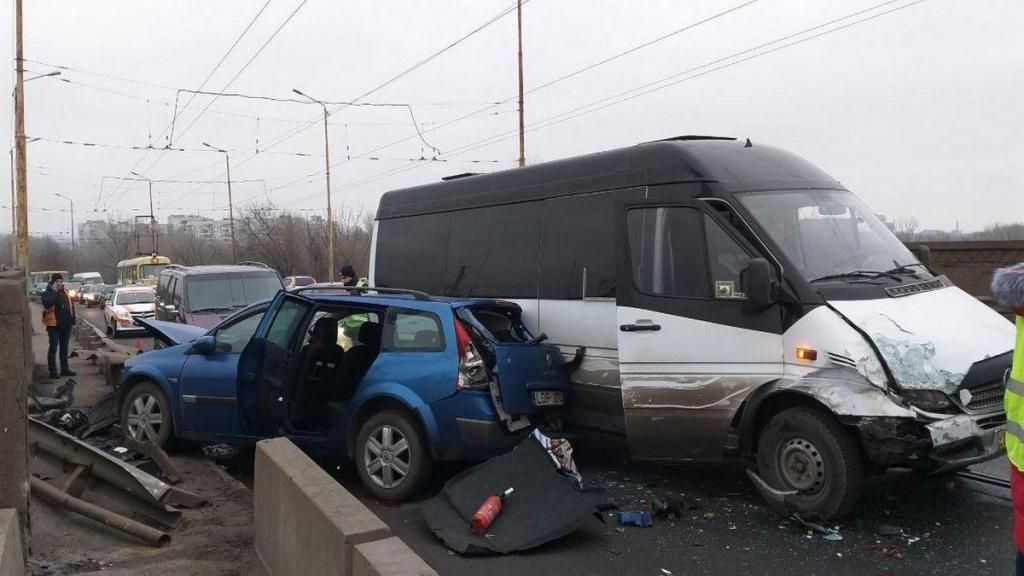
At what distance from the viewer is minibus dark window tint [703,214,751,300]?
20.2ft

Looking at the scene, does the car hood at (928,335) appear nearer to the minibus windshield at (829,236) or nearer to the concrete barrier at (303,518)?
the minibus windshield at (829,236)

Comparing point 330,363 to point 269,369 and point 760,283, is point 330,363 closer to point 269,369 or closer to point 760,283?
point 269,369

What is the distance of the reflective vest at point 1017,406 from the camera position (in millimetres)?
3219

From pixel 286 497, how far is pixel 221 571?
38.7 inches

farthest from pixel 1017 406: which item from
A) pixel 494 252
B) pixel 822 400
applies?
pixel 494 252

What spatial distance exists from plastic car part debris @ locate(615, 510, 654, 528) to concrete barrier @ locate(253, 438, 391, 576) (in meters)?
2.35

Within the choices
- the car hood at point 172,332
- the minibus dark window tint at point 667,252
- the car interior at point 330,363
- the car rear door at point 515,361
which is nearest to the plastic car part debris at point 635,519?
the car rear door at point 515,361

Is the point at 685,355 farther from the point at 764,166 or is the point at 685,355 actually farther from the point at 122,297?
the point at 122,297

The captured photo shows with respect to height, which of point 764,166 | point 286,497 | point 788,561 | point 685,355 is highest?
point 764,166

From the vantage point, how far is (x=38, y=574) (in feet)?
15.9

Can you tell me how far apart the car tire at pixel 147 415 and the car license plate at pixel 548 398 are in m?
3.79

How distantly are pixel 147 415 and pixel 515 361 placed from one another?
13.4 feet

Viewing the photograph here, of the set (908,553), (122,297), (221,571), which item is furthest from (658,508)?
(122,297)

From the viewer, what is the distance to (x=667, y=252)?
21.6ft
